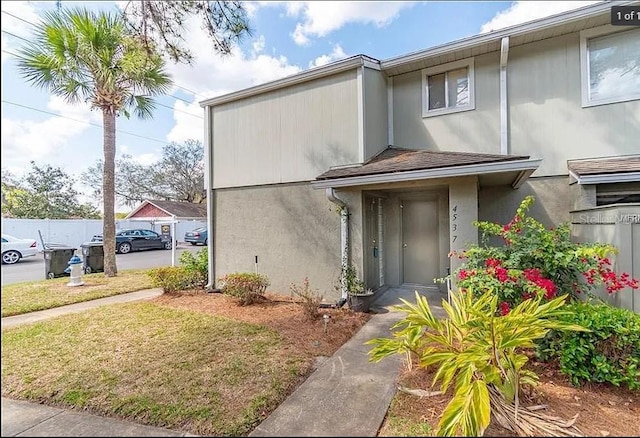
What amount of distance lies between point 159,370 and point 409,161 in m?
5.42

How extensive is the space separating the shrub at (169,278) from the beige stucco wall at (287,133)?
2.57 metres

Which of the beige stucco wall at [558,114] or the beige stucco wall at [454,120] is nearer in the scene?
the beige stucco wall at [558,114]

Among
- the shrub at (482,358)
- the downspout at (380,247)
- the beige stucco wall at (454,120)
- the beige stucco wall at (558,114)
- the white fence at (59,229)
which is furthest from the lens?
the white fence at (59,229)

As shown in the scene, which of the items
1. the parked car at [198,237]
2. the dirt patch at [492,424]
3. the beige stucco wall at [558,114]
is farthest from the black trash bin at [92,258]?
the beige stucco wall at [558,114]

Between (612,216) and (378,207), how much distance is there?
4286 mm

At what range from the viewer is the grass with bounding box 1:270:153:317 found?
7227 millimetres

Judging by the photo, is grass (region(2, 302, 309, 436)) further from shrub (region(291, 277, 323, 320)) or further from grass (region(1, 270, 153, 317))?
grass (region(1, 270, 153, 317))

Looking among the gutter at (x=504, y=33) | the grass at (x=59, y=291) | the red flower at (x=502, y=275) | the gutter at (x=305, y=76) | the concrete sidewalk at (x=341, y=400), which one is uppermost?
the gutter at (x=504, y=33)

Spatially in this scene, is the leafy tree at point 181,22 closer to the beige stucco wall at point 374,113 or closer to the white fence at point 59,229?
the beige stucco wall at point 374,113

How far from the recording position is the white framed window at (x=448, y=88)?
7117mm

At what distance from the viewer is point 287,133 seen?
7.80 meters

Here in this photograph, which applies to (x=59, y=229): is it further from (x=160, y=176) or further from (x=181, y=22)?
(x=181, y=22)

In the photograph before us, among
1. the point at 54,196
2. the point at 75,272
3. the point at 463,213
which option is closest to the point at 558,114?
the point at 463,213

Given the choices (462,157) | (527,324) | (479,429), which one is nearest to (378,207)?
(462,157)
